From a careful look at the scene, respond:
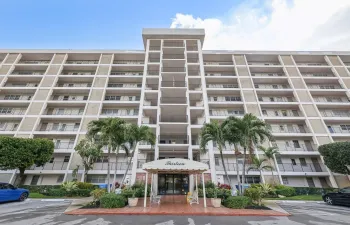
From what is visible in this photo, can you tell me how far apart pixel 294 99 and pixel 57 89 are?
144ft

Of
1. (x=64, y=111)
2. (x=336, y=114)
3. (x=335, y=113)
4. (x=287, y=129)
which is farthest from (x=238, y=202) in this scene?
(x=64, y=111)

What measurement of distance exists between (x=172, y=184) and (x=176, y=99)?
14.4 metres

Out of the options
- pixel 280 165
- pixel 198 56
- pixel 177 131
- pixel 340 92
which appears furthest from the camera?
pixel 198 56

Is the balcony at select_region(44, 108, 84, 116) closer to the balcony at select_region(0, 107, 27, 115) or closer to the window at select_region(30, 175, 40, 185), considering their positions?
the balcony at select_region(0, 107, 27, 115)

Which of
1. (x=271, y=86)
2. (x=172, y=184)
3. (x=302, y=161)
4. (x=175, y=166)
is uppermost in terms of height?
(x=271, y=86)

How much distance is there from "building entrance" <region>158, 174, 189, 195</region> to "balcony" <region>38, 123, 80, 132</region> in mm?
17175

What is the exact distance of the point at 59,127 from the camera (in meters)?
28.8

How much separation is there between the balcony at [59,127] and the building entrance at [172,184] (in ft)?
56.3

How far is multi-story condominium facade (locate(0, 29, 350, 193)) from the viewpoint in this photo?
25.0 metres

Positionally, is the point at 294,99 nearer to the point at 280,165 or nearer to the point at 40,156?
the point at 280,165

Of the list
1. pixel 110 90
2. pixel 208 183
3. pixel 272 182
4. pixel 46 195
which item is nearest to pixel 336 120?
pixel 272 182

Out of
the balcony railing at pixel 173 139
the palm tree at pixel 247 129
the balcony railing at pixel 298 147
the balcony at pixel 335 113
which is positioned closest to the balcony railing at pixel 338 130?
the balcony at pixel 335 113

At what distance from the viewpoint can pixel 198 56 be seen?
33.6 m

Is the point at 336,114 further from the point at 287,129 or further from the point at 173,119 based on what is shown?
the point at 173,119
